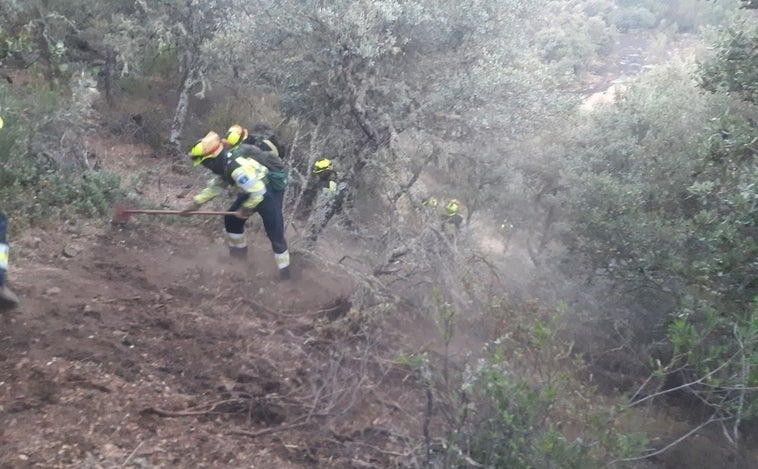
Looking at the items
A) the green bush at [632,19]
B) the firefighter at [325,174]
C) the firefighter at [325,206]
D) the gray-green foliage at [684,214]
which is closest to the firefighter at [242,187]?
the firefighter at [325,206]

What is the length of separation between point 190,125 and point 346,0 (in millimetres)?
7080

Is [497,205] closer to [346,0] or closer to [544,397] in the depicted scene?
[346,0]

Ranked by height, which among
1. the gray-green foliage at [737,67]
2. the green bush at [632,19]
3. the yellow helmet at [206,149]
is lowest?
the green bush at [632,19]

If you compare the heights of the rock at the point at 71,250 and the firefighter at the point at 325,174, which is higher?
the rock at the point at 71,250

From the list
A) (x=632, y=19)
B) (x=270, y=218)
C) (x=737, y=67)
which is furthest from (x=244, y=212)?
(x=632, y=19)

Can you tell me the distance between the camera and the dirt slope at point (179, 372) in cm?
411

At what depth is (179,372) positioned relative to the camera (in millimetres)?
4906

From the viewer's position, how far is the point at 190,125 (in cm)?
1364

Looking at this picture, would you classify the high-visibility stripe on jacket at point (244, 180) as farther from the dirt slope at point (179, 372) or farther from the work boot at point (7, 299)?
the work boot at point (7, 299)

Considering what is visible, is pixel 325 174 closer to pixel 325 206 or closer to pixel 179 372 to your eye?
pixel 325 206

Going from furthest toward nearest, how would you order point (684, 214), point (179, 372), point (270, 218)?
point (684, 214)
point (270, 218)
point (179, 372)

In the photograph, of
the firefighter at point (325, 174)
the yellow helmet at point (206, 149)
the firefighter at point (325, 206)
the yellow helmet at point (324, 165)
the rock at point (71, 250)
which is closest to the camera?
the yellow helmet at point (206, 149)

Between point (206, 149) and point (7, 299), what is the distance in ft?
7.13

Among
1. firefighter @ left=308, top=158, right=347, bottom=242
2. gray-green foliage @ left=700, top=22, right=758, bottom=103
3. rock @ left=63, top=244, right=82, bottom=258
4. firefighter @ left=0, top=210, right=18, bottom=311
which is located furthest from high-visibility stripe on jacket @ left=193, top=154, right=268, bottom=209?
gray-green foliage @ left=700, top=22, right=758, bottom=103
